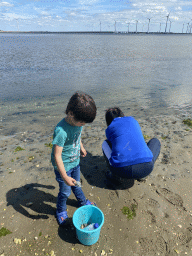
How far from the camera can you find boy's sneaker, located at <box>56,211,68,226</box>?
310 cm

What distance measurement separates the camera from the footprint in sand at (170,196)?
3.55 m

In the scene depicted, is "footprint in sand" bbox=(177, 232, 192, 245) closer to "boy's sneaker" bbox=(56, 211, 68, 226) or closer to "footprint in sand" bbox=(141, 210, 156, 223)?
"footprint in sand" bbox=(141, 210, 156, 223)

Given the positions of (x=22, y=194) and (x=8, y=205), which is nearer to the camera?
(x=8, y=205)

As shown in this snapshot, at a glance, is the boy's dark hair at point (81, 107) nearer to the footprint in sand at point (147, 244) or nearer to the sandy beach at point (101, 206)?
the sandy beach at point (101, 206)

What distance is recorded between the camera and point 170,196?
3.68m

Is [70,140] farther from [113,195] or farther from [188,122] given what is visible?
[188,122]

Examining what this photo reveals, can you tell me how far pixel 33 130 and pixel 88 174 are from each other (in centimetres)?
356

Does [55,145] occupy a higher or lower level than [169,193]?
higher

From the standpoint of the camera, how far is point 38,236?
2.95 metres

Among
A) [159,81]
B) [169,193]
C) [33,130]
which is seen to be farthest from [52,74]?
[169,193]

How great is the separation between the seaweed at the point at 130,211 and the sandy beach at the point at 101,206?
1.0 inches

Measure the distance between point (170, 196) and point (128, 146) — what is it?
1.54 metres

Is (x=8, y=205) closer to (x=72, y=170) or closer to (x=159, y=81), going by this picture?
(x=72, y=170)

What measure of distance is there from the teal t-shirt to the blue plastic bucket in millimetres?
Result: 707
